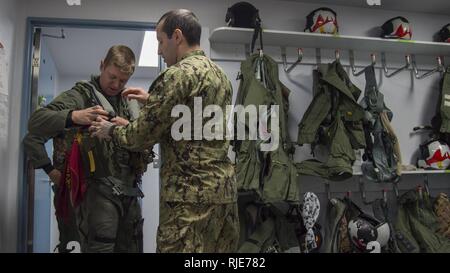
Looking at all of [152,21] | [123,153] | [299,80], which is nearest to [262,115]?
[299,80]

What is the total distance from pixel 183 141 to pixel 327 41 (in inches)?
64.1

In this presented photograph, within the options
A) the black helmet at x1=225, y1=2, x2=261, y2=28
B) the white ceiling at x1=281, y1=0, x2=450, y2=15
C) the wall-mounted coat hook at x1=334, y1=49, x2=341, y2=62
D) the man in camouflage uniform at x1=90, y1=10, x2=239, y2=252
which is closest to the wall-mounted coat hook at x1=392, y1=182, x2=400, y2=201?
the wall-mounted coat hook at x1=334, y1=49, x2=341, y2=62

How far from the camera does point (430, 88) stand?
2.86 m

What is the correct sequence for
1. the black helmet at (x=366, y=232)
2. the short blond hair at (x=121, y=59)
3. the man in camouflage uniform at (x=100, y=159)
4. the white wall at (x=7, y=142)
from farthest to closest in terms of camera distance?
the black helmet at (x=366, y=232) → the white wall at (x=7, y=142) → the short blond hair at (x=121, y=59) → the man in camouflage uniform at (x=100, y=159)

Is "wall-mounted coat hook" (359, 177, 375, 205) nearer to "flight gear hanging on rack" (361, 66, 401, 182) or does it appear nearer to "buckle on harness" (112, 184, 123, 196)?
"flight gear hanging on rack" (361, 66, 401, 182)

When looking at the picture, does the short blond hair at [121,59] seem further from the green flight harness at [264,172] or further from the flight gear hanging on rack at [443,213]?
the flight gear hanging on rack at [443,213]

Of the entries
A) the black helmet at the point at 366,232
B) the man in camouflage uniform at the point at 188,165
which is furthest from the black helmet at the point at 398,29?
the man in camouflage uniform at the point at 188,165

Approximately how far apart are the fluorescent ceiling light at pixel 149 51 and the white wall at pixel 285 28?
7.6 inches

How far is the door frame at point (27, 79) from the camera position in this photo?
6.81ft

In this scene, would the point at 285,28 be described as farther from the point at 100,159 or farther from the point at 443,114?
the point at 100,159

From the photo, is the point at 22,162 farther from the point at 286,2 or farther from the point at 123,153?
the point at 286,2

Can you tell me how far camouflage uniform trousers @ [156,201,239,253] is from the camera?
1.26m

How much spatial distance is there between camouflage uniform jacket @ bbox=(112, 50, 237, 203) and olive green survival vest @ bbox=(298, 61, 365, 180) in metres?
1.10

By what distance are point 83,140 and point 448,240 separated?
239 cm
